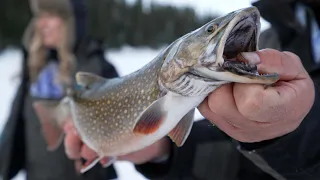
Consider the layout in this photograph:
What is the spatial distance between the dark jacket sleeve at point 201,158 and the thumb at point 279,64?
0.66 meters

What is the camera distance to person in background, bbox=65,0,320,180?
0.92 meters

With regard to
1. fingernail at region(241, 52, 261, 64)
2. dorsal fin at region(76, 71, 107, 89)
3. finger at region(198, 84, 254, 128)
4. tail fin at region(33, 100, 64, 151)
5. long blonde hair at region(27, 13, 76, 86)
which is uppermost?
fingernail at region(241, 52, 261, 64)

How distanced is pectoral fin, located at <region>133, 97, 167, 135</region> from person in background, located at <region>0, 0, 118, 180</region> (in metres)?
1.29

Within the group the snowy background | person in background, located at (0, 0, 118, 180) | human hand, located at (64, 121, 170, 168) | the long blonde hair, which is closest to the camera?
human hand, located at (64, 121, 170, 168)

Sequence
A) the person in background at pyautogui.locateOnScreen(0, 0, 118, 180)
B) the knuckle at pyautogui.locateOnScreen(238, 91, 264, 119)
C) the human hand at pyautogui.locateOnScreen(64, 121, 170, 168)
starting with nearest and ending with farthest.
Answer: the knuckle at pyautogui.locateOnScreen(238, 91, 264, 119)
the human hand at pyautogui.locateOnScreen(64, 121, 170, 168)
the person in background at pyautogui.locateOnScreen(0, 0, 118, 180)

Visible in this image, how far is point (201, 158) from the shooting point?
1642 mm

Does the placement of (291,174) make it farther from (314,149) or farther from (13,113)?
(13,113)

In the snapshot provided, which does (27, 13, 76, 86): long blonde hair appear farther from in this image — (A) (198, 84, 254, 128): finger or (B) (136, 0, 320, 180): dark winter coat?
(A) (198, 84, 254, 128): finger

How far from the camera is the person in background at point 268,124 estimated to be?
0.92m

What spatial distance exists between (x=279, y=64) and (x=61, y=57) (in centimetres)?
220

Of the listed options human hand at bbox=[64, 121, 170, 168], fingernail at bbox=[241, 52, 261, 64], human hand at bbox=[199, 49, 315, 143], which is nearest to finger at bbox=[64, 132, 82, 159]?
human hand at bbox=[64, 121, 170, 168]

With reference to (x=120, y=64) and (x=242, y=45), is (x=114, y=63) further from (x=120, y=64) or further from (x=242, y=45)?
(x=242, y=45)

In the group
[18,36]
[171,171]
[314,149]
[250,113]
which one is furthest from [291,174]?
[18,36]

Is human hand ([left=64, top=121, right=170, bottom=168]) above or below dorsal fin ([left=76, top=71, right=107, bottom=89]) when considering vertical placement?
below
